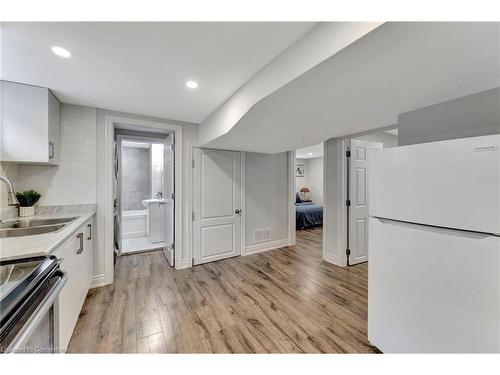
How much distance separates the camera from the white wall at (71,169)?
89.3 inches

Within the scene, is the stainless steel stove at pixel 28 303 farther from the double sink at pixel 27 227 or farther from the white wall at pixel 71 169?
the white wall at pixel 71 169

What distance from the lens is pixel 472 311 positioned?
40.1 inches

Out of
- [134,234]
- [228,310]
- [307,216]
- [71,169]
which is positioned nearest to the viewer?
[228,310]

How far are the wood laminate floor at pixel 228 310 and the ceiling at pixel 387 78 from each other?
1931 mm

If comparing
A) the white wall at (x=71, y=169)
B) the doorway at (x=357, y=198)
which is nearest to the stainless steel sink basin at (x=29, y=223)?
the white wall at (x=71, y=169)

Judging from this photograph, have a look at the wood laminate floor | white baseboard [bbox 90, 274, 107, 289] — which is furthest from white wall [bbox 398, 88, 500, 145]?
white baseboard [bbox 90, 274, 107, 289]

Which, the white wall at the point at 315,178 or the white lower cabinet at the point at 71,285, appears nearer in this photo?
the white lower cabinet at the point at 71,285

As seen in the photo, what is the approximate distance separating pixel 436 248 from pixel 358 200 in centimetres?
212

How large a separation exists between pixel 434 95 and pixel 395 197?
2.79ft

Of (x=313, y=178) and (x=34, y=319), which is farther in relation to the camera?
(x=313, y=178)

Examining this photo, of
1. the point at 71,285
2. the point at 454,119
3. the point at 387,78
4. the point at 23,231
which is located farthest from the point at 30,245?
the point at 454,119

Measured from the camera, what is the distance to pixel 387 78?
121 centimetres

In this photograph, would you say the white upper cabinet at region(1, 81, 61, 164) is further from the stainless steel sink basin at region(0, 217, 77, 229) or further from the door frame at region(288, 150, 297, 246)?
the door frame at region(288, 150, 297, 246)

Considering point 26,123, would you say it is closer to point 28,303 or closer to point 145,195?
point 28,303
